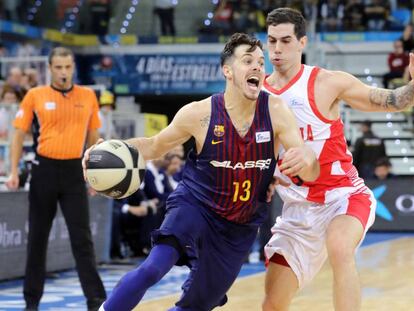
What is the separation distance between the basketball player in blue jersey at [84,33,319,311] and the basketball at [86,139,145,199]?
11cm

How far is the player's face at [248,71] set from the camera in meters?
5.96

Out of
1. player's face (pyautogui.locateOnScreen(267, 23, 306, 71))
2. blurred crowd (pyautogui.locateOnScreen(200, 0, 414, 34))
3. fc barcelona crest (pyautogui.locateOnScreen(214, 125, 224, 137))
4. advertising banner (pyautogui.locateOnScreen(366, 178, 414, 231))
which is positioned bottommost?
advertising banner (pyautogui.locateOnScreen(366, 178, 414, 231))

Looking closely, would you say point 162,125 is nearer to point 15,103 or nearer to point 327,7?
point 15,103

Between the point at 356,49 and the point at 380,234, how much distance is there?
339 inches

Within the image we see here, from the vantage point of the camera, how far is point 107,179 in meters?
5.93

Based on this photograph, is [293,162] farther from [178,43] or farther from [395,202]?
[178,43]

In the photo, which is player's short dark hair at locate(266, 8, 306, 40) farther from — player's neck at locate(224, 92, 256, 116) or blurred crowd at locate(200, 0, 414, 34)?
blurred crowd at locate(200, 0, 414, 34)

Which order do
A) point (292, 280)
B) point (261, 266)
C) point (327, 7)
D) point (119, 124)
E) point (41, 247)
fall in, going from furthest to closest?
1. point (327, 7)
2. point (119, 124)
3. point (261, 266)
4. point (41, 247)
5. point (292, 280)

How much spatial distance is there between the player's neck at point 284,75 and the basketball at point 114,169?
4.07 ft

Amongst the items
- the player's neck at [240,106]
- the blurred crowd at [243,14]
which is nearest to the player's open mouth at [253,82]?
the player's neck at [240,106]

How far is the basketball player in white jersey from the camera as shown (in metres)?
6.66

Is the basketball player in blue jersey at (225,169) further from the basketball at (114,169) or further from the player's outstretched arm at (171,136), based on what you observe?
the basketball at (114,169)

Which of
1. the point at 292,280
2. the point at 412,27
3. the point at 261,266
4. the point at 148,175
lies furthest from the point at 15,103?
the point at 412,27

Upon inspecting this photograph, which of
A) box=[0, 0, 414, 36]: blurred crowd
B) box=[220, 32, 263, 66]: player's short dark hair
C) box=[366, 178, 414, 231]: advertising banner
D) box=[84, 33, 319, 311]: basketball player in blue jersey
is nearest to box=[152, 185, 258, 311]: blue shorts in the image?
box=[84, 33, 319, 311]: basketball player in blue jersey
